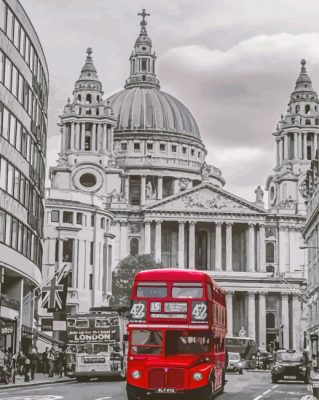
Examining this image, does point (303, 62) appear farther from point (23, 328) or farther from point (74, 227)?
point (23, 328)

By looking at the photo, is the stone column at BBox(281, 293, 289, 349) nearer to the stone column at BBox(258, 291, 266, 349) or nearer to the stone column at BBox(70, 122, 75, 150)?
the stone column at BBox(258, 291, 266, 349)

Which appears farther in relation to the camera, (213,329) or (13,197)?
(13,197)

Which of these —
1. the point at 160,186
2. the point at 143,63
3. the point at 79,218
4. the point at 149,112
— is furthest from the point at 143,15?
the point at 79,218

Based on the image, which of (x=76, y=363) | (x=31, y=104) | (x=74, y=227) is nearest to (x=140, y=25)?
(x=74, y=227)

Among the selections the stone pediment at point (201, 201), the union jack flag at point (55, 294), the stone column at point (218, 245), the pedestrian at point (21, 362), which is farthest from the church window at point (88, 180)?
the pedestrian at point (21, 362)

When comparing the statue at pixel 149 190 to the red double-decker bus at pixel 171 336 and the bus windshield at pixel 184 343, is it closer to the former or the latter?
the red double-decker bus at pixel 171 336

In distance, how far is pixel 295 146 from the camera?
155 meters

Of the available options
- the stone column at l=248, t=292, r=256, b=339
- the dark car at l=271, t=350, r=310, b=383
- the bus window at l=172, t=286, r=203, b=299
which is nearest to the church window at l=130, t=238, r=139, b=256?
the stone column at l=248, t=292, r=256, b=339

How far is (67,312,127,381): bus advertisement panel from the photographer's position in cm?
5028

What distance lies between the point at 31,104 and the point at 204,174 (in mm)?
101841

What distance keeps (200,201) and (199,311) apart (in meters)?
117

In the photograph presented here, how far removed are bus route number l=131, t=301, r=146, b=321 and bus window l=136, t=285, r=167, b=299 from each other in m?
0.33

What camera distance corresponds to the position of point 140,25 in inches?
7628

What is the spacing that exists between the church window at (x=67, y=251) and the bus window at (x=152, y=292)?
3014 inches
